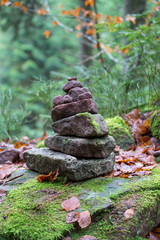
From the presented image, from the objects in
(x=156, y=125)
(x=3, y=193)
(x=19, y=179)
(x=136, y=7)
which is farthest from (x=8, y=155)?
(x=136, y=7)

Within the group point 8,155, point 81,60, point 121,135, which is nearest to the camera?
point 8,155

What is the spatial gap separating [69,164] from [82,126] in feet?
1.32

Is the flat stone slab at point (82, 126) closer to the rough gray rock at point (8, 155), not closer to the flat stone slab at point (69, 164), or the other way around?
the flat stone slab at point (69, 164)

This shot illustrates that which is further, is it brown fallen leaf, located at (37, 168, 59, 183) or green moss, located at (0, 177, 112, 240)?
brown fallen leaf, located at (37, 168, 59, 183)

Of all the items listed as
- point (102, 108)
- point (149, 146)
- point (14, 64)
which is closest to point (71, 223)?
point (149, 146)

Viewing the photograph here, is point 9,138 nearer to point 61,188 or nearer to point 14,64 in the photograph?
point 61,188

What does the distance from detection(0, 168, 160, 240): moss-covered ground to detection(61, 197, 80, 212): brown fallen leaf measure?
39mm

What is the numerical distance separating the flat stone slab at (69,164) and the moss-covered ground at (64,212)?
0.27 feet

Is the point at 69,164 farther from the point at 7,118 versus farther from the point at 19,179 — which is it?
the point at 7,118

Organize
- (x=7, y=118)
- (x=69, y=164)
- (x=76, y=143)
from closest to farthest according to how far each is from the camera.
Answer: (x=69, y=164) < (x=76, y=143) < (x=7, y=118)

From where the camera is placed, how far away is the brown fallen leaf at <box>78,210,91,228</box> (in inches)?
54.0

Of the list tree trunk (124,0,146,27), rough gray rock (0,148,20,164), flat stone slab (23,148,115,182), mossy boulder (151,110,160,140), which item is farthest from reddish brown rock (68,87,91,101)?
tree trunk (124,0,146,27)

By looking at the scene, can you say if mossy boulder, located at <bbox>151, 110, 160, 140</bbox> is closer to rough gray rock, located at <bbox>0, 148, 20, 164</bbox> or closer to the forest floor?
the forest floor

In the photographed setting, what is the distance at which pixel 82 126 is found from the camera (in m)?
1.98
